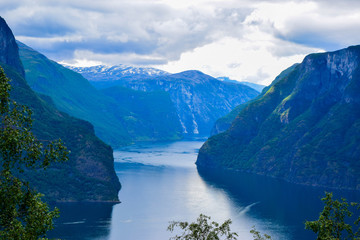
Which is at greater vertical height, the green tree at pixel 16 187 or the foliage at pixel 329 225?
the green tree at pixel 16 187

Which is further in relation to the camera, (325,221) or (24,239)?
(325,221)

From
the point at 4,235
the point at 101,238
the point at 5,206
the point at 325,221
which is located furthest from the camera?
the point at 101,238

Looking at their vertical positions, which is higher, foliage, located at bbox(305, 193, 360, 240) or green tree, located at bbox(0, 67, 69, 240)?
green tree, located at bbox(0, 67, 69, 240)

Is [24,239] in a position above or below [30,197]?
below

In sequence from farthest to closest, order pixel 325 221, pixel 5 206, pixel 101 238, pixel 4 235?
pixel 101 238, pixel 325 221, pixel 5 206, pixel 4 235

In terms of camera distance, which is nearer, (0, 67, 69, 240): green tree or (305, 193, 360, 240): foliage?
(0, 67, 69, 240): green tree

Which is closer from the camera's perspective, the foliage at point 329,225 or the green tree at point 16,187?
the green tree at point 16,187

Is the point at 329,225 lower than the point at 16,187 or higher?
lower

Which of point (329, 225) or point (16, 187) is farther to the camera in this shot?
point (329, 225)

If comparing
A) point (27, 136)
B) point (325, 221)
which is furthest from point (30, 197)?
point (325, 221)

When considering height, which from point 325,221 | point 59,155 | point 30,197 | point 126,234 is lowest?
point 126,234

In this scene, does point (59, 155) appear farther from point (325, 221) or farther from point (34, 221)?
point (325, 221)
